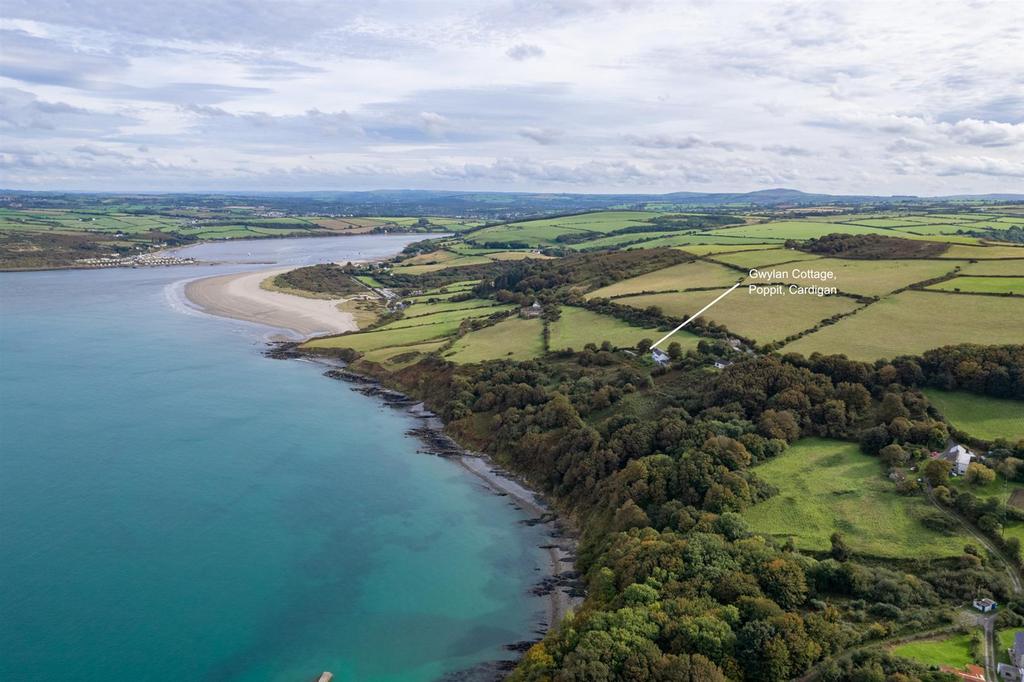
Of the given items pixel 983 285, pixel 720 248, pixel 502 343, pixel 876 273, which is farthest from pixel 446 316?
pixel 983 285

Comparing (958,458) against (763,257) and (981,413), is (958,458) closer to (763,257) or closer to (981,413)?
(981,413)

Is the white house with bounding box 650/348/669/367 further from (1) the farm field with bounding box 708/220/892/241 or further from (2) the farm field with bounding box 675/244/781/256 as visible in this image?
(1) the farm field with bounding box 708/220/892/241

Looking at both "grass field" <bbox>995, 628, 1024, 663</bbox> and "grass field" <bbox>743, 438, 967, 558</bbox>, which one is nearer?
"grass field" <bbox>995, 628, 1024, 663</bbox>

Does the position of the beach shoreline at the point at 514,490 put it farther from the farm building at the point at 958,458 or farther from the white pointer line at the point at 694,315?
the farm building at the point at 958,458

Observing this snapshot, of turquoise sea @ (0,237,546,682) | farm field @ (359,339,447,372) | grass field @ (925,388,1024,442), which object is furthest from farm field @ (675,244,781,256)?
turquoise sea @ (0,237,546,682)

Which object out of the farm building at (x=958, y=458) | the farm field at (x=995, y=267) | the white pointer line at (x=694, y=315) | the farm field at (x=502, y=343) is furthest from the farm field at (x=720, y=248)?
the farm building at (x=958, y=458)

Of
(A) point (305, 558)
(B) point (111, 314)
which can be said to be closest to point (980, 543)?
(A) point (305, 558)

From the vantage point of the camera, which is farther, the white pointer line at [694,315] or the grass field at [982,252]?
the grass field at [982,252]
